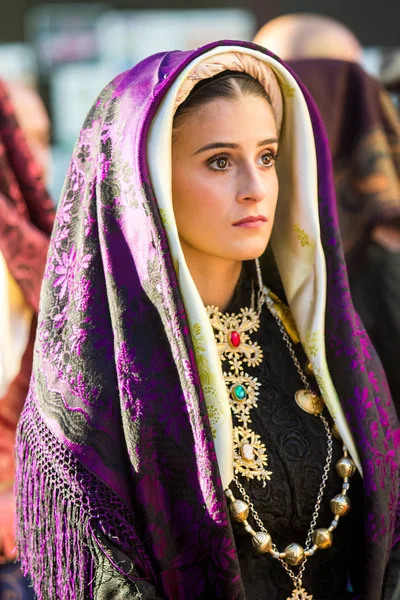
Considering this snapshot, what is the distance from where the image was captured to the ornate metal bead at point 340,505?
1.65 metres

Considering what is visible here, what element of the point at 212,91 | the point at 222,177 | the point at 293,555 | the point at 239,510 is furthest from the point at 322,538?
the point at 212,91

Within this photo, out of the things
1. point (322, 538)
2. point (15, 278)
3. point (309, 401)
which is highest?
point (15, 278)

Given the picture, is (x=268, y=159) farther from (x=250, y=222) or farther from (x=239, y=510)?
(x=239, y=510)

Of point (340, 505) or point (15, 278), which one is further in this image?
point (15, 278)

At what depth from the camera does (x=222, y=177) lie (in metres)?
1.63

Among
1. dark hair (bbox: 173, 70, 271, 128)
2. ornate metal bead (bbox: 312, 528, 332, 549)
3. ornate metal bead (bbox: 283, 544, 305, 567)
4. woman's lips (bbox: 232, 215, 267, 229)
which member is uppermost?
dark hair (bbox: 173, 70, 271, 128)

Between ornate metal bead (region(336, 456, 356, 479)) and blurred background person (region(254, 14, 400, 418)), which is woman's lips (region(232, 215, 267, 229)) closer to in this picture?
ornate metal bead (region(336, 456, 356, 479))

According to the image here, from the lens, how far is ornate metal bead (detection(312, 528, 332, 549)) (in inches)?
64.1

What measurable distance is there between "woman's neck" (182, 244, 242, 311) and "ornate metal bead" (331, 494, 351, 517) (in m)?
0.46

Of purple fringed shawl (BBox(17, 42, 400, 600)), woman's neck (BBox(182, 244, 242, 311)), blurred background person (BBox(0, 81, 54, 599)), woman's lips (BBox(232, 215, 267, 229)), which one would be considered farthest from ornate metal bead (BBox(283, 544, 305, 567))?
blurred background person (BBox(0, 81, 54, 599))

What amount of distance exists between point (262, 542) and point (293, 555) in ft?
0.25

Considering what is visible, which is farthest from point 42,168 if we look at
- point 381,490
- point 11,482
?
point 381,490

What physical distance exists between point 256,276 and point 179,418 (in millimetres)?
450

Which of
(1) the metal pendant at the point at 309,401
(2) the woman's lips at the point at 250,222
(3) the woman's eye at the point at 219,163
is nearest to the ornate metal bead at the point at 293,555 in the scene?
(1) the metal pendant at the point at 309,401
